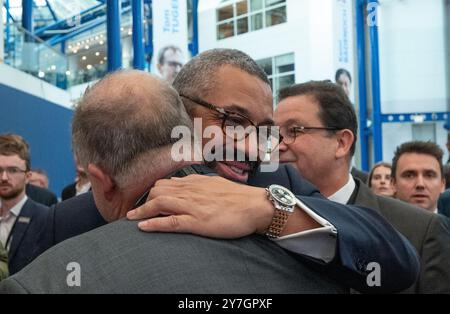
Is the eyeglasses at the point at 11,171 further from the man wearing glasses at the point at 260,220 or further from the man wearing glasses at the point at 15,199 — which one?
the man wearing glasses at the point at 260,220

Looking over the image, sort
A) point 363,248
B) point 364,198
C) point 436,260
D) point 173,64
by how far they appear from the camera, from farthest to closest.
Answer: point 173,64, point 364,198, point 436,260, point 363,248

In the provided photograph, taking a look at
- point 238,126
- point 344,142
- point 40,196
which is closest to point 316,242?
point 238,126

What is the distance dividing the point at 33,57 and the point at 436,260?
9.31m

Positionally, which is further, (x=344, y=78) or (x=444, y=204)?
(x=344, y=78)

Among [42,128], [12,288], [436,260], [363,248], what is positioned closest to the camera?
[12,288]

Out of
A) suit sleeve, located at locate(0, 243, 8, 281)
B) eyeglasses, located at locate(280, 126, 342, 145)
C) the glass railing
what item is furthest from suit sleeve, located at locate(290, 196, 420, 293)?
the glass railing

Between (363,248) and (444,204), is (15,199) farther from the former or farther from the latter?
(363,248)

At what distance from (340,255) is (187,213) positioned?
34cm

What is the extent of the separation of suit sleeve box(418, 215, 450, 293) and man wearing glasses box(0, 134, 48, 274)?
2114mm

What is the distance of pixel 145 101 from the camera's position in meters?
1.21

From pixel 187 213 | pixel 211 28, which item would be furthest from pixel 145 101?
pixel 211 28

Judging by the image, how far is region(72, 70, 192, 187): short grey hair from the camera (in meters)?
1.20

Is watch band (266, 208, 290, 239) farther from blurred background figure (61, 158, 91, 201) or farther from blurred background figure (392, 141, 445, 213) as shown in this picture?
blurred background figure (61, 158, 91, 201)

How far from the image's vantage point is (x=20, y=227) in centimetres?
326
